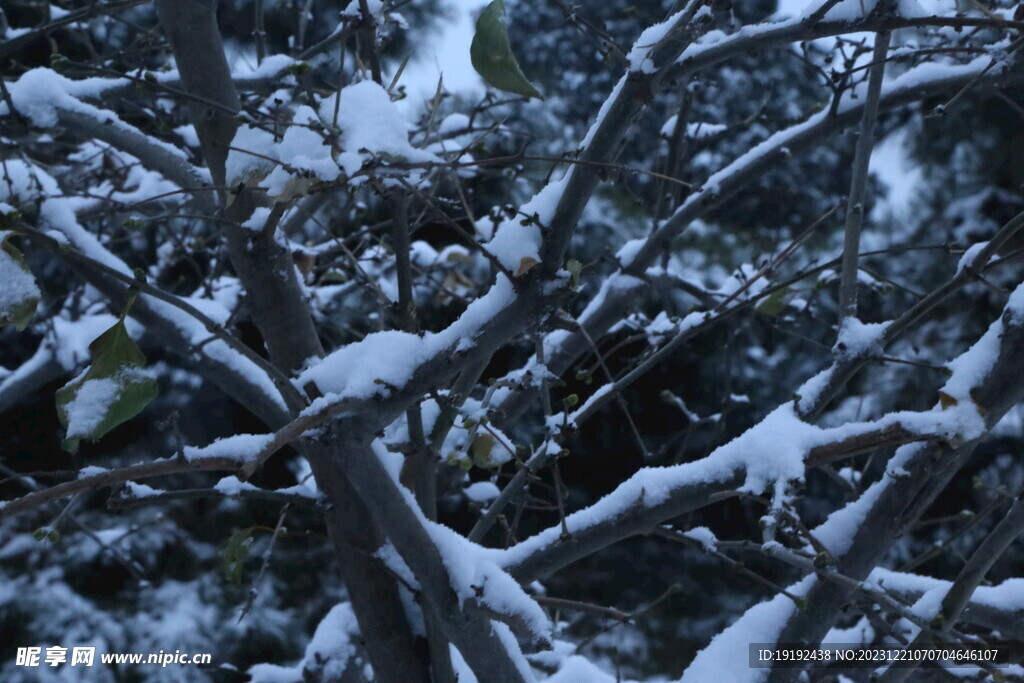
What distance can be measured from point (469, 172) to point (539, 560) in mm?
1338

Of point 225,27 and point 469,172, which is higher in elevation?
point 225,27

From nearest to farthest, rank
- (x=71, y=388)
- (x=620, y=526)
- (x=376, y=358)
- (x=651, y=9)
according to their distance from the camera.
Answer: (x=71, y=388)
(x=376, y=358)
(x=620, y=526)
(x=651, y=9)

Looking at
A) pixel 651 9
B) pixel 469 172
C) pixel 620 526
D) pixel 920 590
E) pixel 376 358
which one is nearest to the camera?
pixel 376 358

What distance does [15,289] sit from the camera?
1.03 metres

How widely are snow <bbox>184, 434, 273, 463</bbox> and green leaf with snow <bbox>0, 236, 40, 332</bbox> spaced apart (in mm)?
→ 300

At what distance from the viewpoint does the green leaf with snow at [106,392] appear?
3.60 feet

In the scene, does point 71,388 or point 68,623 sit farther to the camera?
point 68,623

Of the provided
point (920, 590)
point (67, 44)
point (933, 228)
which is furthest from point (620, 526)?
point (67, 44)

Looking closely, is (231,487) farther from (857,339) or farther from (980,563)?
(980,563)

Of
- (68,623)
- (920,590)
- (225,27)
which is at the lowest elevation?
(920,590)

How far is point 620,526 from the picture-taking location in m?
1.56

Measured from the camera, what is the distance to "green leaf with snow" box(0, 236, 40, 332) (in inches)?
40.4

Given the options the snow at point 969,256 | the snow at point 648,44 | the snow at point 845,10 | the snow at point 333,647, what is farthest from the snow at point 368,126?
the snow at point 333,647

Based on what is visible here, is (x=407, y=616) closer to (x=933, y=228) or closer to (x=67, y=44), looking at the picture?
(x=933, y=228)
